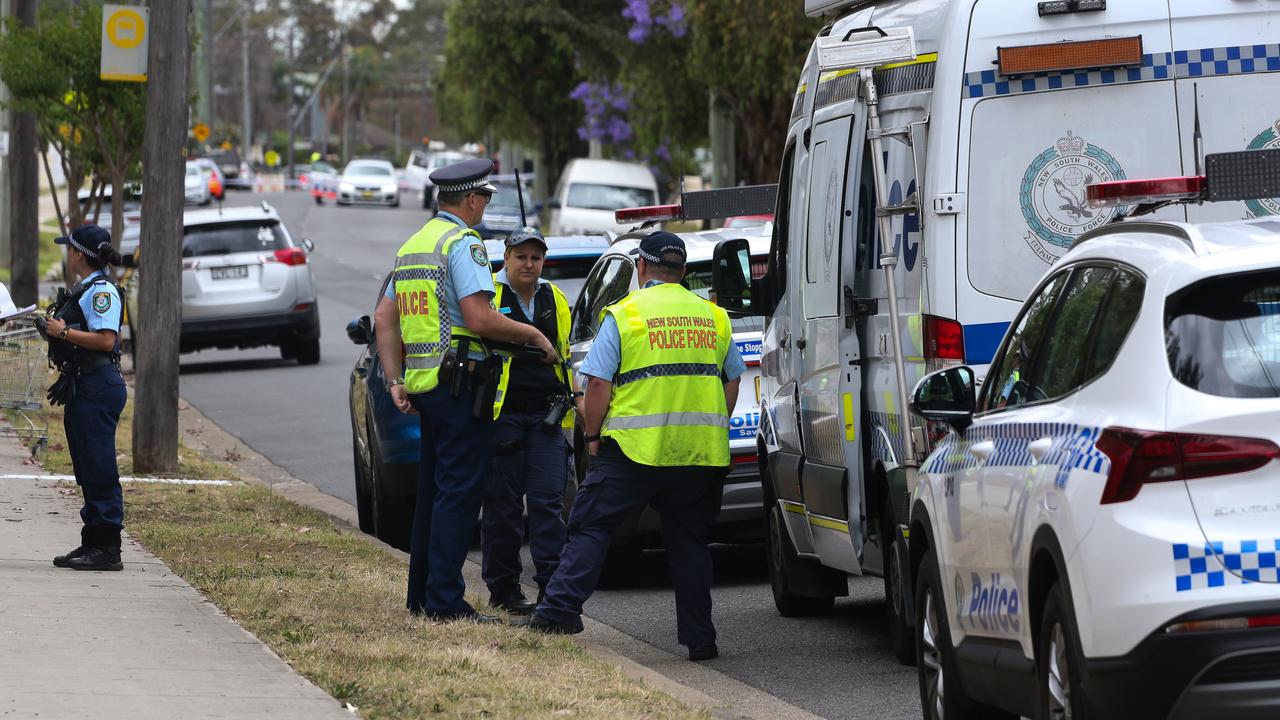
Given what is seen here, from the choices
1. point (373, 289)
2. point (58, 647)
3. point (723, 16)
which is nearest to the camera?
point (58, 647)

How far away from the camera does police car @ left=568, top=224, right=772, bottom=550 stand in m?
10.5

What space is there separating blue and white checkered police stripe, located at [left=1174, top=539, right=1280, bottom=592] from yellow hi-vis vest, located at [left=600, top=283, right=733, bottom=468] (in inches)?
159

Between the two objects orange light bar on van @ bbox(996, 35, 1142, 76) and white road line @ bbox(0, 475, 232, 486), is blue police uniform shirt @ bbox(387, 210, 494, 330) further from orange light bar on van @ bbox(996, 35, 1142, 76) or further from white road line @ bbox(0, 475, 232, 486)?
white road line @ bbox(0, 475, 232, 486)

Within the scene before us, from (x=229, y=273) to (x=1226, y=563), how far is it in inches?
800

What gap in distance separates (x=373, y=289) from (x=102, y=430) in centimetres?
2902

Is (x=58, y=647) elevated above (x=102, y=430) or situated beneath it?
situated beneath

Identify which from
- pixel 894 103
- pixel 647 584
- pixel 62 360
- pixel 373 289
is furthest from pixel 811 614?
pixel 373 289

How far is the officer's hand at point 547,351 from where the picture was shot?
8930 mm

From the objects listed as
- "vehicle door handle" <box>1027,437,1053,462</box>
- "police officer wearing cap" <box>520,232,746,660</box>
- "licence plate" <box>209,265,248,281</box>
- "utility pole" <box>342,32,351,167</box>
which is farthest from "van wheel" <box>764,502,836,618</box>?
"utility pole" <box>342,32,351,167</box>

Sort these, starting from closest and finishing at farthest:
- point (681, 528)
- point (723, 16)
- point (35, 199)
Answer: point (681, 528) < point (35, 199) < point (723, 16)

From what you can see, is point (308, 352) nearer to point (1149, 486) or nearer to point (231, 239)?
point (231, 239)

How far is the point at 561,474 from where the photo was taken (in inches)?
373

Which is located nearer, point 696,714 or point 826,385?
point 696,714

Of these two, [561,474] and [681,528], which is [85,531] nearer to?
Result: [561,474]
